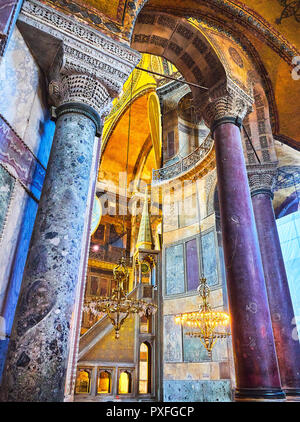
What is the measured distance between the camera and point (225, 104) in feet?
16.7

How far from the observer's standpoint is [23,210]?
2758 millimetres

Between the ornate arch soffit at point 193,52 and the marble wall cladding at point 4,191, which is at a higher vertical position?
the ornate arch soffit at point 193,52

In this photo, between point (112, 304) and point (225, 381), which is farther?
point (225, 381)

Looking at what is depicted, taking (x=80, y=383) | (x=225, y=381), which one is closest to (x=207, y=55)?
(x=225, y=381)

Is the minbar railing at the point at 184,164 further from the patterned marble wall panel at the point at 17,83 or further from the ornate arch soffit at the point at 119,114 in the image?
the patterned marble wall panel at the point at 17,83

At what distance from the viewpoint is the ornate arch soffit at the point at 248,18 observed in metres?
5.66

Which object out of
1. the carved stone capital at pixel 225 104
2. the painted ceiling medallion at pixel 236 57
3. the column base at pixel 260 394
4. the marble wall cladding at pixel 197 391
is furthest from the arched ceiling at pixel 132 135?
the column base at pixel 260 394

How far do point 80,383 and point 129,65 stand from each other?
13215 mm

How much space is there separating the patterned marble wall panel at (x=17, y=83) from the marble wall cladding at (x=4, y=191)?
18.7 inches

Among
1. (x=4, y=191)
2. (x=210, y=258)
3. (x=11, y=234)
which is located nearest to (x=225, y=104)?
(x=4, y=191)

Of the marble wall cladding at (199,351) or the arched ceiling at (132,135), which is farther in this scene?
the arched ceiling at (132,135)

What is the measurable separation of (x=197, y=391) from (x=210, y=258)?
12.0ft

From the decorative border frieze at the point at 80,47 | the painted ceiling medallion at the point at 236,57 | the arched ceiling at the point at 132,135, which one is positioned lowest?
the decorative border frieze at the point at 80,47
